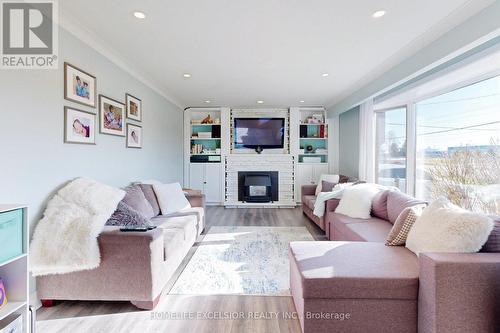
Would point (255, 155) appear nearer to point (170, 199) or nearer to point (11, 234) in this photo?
point (170, 199)

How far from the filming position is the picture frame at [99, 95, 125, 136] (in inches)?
111

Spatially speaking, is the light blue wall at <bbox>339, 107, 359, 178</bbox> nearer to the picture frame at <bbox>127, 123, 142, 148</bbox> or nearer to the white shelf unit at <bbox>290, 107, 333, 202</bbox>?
the white shelf unit at <bbox>290, 107, 333, 202</bbox>

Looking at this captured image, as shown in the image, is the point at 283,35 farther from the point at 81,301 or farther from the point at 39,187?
the point at 81,301

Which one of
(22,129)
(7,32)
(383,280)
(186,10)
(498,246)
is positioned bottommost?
(383,280)

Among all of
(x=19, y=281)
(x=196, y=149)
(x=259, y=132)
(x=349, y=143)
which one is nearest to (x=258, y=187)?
(x=259, y=132)

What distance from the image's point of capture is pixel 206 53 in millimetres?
2936

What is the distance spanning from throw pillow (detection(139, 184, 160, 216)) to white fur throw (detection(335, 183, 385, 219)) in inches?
96.6

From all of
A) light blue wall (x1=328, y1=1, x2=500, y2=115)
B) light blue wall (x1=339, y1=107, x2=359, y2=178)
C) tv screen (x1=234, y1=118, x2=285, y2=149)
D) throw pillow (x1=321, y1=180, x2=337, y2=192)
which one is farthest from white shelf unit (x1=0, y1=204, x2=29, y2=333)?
light blue wall (x1=339, y1=107, x2=359, y2=178)

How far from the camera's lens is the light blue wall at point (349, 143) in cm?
514

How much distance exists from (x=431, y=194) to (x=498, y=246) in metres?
1.94

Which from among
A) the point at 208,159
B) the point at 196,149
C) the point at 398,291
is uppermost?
the point at 196,149

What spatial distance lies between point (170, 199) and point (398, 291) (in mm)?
2784

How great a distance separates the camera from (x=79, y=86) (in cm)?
245

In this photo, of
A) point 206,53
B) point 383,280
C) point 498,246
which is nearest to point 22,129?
point 206,53
